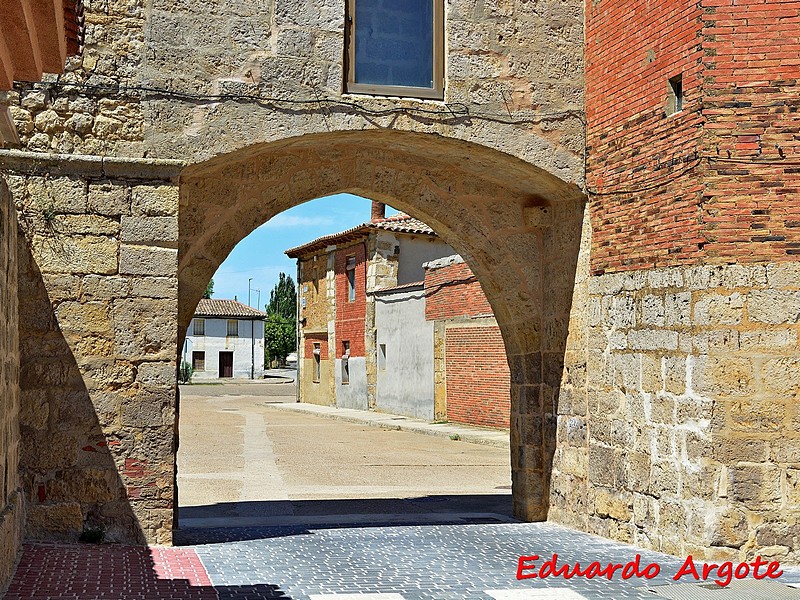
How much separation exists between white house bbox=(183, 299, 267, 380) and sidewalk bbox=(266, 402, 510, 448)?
930 inches

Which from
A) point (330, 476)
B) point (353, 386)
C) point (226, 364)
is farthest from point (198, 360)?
point (330, 476)

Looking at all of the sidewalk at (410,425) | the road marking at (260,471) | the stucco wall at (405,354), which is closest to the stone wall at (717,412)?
the road marking at (260,471)

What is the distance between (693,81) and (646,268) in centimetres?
131

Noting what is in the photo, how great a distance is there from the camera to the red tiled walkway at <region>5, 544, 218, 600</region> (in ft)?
17.3

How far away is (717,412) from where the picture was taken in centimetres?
623

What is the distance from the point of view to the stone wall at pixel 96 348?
663 centimetres

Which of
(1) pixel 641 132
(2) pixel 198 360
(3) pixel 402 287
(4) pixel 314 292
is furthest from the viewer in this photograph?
(2) pixel 198 360

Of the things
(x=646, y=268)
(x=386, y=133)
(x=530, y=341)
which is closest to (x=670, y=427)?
(x=646, y=268)

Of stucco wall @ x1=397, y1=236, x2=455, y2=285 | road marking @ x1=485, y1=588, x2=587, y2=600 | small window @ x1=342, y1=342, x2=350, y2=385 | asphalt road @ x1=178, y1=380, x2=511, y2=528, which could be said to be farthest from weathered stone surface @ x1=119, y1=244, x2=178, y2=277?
small window @ x1=342, y1=342, x2=350, y2=385

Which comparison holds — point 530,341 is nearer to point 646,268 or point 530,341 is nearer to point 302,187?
point 646,268

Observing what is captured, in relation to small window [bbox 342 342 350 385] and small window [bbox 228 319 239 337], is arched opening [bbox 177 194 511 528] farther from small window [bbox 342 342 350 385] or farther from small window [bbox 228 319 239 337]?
small window [bbox 228 319 239 337]

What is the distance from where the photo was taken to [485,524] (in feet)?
27.0

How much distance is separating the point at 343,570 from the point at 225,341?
4942 cm

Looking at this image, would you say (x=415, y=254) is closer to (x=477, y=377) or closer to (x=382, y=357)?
(x=382, y=357)
